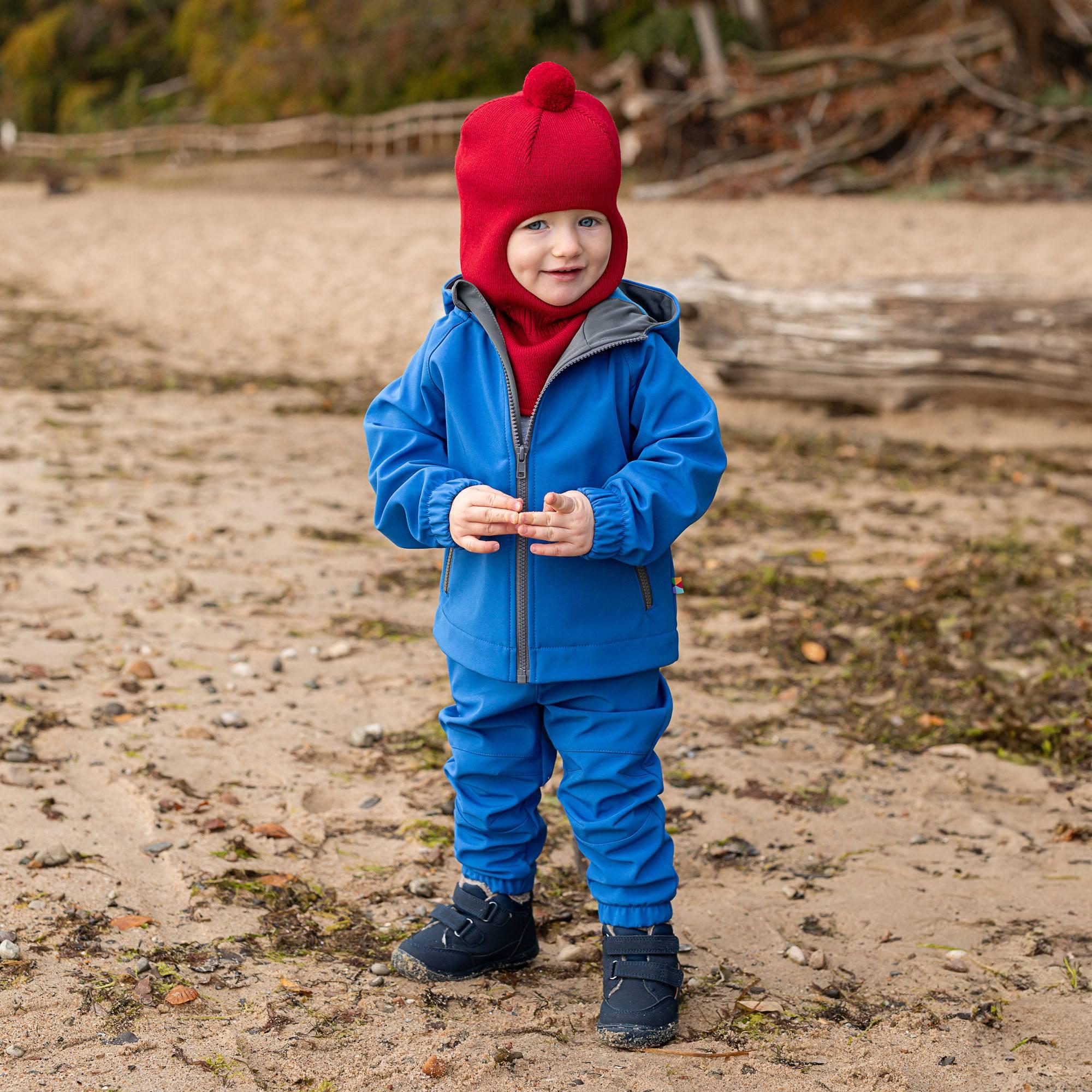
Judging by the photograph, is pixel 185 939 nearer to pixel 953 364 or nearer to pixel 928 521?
pixel 928 521

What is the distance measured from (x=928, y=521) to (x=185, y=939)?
4.33 m

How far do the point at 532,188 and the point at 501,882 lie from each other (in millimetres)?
1436

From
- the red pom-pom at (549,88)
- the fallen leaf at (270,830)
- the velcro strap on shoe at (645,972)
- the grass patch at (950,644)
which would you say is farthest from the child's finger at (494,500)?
the grass patch at (950,644)

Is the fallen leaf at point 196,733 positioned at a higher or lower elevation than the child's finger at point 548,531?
lower

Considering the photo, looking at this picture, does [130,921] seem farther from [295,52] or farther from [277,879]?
[295,52]

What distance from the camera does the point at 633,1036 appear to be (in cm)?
239

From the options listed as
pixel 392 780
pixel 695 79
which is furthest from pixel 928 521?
pixel 695 79

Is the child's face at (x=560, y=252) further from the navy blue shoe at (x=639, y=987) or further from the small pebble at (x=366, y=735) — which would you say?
the small pebble at (x=366, y=735)

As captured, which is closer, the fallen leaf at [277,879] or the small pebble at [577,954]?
the small pebble at [577,954]

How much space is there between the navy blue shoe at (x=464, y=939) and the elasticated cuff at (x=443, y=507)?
0.82 metres

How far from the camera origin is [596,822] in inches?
94.7

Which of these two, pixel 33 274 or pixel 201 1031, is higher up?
pixel 33 274

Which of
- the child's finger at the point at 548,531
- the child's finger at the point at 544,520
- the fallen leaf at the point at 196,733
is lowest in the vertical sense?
the fallen leaf at the point at 196,733

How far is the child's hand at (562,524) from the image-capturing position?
7.09 ft
